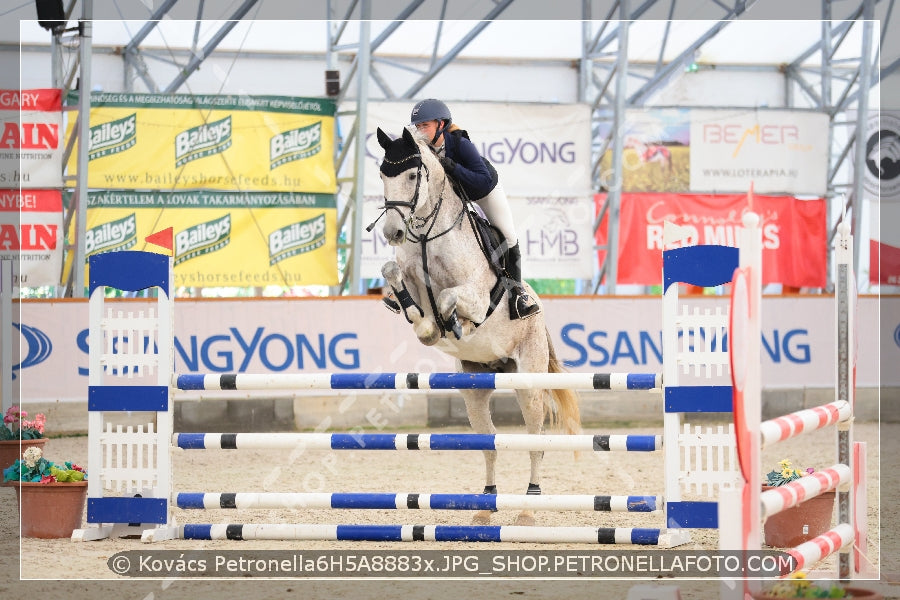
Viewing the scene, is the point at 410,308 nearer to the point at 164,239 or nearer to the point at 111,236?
the point at 164,239

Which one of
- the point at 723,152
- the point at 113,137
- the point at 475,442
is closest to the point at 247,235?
the point at 113,137

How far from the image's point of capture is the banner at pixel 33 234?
10.8 meters

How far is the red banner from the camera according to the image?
485 inches

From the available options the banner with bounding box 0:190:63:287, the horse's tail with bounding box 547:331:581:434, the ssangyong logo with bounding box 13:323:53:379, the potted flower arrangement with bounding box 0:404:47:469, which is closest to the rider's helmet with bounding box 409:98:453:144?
the horse's tail with bounding box 547:331:581:434

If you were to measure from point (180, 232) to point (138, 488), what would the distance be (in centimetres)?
652

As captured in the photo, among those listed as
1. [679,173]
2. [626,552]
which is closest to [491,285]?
[626,552]

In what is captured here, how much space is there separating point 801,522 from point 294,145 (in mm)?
7820

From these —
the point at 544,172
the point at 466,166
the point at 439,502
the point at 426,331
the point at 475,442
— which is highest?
the point at 544,172

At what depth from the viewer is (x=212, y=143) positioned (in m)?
11.0

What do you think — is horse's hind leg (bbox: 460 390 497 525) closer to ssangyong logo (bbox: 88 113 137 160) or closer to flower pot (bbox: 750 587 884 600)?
flower pot (bbox: 750 587 884 600)

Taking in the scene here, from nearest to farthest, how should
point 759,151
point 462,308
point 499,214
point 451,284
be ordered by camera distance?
point 462,308 → point 451,284 → point 499,214 → point 759,151

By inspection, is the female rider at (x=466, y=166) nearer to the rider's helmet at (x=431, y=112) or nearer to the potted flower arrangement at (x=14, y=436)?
the rider's helmet at (x=431, y=112)

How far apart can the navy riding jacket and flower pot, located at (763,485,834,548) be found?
6.28 feet

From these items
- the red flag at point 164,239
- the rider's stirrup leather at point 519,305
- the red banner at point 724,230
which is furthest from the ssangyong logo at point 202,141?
the rider's stirrup leather at point 519,305
